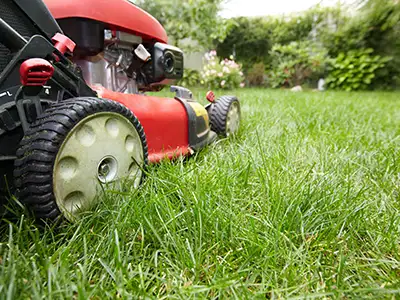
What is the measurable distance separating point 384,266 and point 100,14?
1023 millimetres

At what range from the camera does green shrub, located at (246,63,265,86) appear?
9.55 meters

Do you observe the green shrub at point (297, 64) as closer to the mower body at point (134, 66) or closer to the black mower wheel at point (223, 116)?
the black mower wheel at point (223, 116)

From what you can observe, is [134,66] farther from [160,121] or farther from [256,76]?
[256,76]

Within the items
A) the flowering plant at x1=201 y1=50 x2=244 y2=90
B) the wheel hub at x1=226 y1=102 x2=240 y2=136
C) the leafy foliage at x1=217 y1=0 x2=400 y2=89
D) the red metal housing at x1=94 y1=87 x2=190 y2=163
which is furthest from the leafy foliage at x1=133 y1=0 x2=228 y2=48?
the red metal housing at x1=94 y1=87 x2=190 y2=163

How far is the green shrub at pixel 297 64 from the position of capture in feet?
27.2

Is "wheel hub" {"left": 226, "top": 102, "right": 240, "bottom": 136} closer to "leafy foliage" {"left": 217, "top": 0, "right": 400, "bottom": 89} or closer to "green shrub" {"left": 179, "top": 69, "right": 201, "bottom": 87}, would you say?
"green shrub" {"left": 179, "top": 69, "right": 201, "bottom": 87}

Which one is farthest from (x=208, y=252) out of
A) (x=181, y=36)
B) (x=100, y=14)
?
(x=181, y=36)

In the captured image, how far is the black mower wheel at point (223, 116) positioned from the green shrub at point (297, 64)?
734 centimetres

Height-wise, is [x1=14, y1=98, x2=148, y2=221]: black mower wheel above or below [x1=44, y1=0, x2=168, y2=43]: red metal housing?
below

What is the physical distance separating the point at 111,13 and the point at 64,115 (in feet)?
1.70

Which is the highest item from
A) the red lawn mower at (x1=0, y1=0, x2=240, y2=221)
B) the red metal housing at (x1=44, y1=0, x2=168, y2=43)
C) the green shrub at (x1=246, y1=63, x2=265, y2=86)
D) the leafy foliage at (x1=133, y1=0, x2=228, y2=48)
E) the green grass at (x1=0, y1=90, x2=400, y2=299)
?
the leafy foliage at (x1=133, y1=0, x2=228, y2=48)

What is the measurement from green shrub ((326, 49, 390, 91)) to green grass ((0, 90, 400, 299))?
24.2ft

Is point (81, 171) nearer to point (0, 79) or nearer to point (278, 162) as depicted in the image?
point (0, 79)

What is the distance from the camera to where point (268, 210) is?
0.79 metres
